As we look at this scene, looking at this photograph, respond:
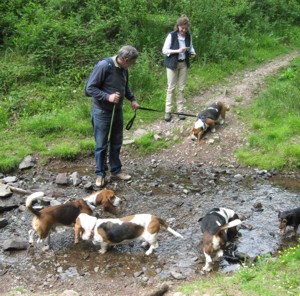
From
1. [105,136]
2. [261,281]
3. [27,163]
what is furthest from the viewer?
[27,163]

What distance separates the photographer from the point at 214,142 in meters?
9.79

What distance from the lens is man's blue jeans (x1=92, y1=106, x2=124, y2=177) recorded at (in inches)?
307

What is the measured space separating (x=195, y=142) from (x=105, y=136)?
2560 millimetres

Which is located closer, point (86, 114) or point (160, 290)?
point (160, 290)

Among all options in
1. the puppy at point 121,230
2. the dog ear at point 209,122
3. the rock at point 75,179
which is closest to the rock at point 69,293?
the puppy at point 121,230

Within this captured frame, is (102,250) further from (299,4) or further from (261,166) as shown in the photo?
(299,4)

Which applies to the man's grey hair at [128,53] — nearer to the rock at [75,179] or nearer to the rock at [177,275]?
the rock at [75,179]

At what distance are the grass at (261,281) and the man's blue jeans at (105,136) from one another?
10.7ft

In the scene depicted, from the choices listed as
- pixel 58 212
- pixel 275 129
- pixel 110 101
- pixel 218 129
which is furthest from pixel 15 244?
pixel 275 129

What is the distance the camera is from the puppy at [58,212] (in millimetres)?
6340

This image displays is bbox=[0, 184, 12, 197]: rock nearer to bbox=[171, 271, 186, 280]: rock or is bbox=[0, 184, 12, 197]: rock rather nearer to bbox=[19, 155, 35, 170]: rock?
bbox=[19, 155, 35, 170]: rock

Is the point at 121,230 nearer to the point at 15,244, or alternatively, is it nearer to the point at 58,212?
the point at 58,212

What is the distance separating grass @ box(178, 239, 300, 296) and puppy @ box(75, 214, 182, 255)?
1013 mm

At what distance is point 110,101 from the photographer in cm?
732
